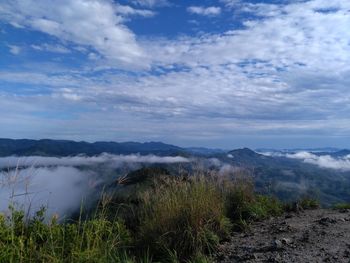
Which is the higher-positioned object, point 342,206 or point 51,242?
point 51,242

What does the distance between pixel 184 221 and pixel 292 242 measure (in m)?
1.70

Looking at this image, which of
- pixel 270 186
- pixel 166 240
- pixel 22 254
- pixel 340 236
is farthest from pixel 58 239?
pixel 270 186

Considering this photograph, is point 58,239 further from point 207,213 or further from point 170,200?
point 207,213

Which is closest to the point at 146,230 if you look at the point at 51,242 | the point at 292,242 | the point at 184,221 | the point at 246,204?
the point at 184,221

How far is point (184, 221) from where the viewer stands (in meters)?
6.87

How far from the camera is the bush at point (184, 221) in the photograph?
6.62 metres

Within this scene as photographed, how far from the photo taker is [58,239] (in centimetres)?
588

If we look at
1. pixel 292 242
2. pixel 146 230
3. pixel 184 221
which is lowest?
pixel 292 242

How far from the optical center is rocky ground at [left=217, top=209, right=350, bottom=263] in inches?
241

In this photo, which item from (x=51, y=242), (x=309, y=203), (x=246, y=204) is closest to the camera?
(x=51, y=242)

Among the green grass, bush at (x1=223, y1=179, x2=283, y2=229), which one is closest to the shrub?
the green grass

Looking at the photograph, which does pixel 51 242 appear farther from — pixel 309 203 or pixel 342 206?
pixel 342 206

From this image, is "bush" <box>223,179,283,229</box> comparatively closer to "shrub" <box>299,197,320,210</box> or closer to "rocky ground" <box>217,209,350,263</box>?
"rocky ground" <box>217,209,350,263</box>

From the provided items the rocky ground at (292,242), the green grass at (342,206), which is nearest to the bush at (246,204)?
the rocky ground at (292,242)
